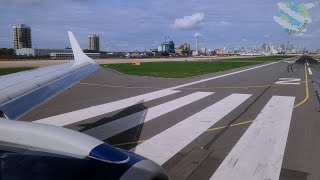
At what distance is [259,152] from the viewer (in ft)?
25.2

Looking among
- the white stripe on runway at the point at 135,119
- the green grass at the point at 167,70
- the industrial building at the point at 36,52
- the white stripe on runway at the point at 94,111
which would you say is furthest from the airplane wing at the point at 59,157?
the industrial building at the point at 36,52

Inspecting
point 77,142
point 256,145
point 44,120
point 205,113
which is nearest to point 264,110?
point 205,113

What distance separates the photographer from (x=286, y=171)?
6.49 m

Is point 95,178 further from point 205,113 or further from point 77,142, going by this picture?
point 205,113

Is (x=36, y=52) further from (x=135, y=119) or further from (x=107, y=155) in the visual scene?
(x=107, y=155)

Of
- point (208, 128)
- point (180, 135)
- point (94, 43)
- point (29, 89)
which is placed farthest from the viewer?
point (94, 43)

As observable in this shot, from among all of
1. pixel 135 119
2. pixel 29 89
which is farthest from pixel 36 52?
pixel 29 89

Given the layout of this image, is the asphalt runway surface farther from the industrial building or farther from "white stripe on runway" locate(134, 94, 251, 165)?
the industrial building

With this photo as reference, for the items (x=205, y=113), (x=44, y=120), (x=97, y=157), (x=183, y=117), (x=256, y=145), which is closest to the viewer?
(x=97, y=157)

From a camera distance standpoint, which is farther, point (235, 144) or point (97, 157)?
point (235, 144)

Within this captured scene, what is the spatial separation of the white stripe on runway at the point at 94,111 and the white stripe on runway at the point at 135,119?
1.22 m

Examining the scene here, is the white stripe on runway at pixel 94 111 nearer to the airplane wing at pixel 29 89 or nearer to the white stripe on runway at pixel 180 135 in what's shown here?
the airplane wing at pixel 29 89

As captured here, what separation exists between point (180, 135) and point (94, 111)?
4556 millimetres

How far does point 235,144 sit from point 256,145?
19.2 inches
